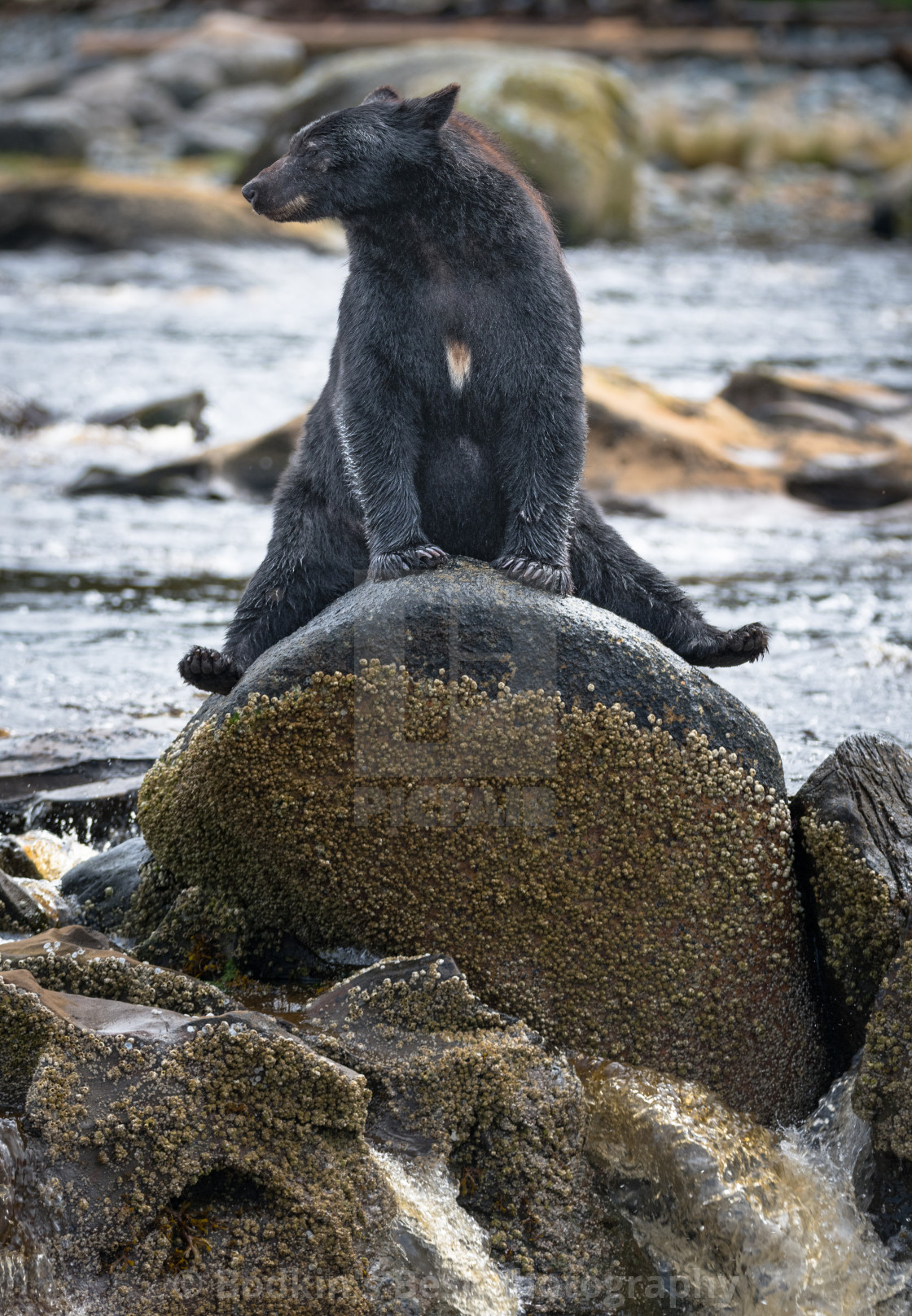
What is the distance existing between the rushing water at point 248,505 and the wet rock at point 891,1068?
70.9 inches

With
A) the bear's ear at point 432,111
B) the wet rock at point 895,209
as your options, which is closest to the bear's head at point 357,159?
the bear's ear at point 432,111

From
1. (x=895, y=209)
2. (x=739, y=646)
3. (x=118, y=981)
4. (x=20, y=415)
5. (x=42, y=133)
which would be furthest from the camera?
(x=42, y=133)

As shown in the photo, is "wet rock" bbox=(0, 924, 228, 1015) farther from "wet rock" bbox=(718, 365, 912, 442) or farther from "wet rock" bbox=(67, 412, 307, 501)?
"wet rock" bbox=(718, 365, 912, 442)

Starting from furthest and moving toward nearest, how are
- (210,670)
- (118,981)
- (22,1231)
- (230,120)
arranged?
(230,120) < (210,670) < (118,981) < (22,1231)

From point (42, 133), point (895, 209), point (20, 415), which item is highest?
point (42, 133)

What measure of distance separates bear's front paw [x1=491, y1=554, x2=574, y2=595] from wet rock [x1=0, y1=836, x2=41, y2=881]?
2030 mm

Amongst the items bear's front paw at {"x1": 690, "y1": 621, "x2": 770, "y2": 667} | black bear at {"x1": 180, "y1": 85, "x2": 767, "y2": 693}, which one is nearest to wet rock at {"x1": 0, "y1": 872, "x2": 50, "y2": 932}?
black bear at {"x1": 180, "y1": 85, "x2": 767, "y2": 693}

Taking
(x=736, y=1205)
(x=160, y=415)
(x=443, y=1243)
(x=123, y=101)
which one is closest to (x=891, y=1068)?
(x=736, y=1205)

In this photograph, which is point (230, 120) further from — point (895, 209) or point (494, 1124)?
point (494, 1124)

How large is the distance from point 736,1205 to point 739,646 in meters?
1.77

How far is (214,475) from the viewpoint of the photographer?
11.1 m

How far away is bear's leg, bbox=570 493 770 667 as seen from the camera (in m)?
4.60

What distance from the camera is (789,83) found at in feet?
124

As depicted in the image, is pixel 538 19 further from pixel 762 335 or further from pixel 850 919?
pixel 850 919
